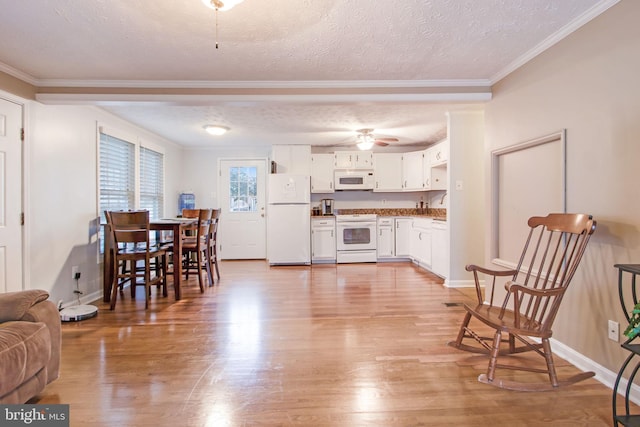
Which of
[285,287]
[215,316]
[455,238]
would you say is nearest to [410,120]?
[455,238]

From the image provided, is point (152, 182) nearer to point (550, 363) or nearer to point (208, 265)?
point (208, 265)

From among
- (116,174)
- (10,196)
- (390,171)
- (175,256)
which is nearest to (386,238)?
(390,171)

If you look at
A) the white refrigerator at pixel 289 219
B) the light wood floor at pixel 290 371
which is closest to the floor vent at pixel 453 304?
the light wood floor at pixel 290 371

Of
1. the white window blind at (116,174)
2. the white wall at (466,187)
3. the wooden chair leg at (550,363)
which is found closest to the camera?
the wooden chair leg at (550,363)

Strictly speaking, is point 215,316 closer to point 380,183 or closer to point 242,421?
point 242,421

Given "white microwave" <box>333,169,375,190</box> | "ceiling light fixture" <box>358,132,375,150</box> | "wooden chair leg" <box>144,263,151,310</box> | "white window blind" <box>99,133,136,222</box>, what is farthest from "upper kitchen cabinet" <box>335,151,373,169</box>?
"wooden chair leg" <box>144,263,151,310</box>

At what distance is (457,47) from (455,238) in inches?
92.2

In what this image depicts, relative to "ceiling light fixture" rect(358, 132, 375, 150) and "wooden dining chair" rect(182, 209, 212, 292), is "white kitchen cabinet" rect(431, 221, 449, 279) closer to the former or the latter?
"ceiling light fixture" rect(358, 132, 375, 150)

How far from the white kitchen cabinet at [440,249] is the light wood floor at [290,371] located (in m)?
0.81

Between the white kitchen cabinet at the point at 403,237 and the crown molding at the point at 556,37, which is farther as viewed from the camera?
the white kitchen cabinet at the point at 403,237

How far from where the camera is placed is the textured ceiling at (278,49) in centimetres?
192

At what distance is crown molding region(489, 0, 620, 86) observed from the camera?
6.17 ft

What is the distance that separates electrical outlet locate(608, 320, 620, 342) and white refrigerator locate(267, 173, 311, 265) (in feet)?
13.7

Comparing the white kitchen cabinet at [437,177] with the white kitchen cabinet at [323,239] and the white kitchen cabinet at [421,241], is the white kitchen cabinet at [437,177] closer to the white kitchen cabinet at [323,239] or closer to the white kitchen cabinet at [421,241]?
the white kitchen cabinet at [421,241]
